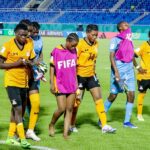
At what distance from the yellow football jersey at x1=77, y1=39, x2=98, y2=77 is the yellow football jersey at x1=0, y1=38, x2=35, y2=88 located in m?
1.34

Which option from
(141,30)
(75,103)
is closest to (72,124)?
(75,103)

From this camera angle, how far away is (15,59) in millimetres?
7531

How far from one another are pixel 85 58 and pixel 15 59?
167 centimetres

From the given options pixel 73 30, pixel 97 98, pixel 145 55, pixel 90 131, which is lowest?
pixel 90 131

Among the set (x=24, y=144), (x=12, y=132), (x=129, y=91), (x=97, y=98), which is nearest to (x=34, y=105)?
(x=12, y=132)

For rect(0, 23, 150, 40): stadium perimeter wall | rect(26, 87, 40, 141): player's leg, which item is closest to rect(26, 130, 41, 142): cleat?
rect(26, 87, 40, 141): player's leg

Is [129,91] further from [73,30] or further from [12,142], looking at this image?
[73,30]

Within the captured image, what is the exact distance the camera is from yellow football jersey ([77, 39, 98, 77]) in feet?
28.7

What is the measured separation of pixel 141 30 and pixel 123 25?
32457 millimetres

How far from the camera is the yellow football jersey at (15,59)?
749 cm

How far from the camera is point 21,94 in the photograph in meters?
7.71

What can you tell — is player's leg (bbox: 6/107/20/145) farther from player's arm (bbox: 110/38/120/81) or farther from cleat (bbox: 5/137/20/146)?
player's arm (bbox: 110/38/120/81)

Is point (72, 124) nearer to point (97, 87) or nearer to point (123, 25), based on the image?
point (97, 87)

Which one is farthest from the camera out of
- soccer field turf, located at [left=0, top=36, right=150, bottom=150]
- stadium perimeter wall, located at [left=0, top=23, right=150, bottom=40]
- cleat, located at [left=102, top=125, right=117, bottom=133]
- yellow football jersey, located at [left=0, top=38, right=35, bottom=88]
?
stadium perimeter wall, located at [left=0, top=23, right=150, bottom=40]
